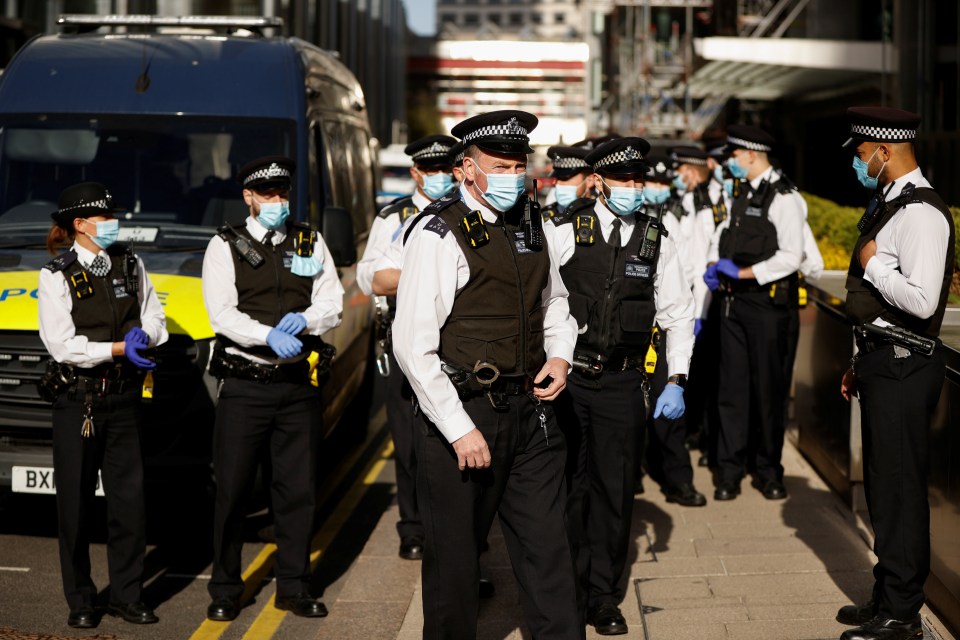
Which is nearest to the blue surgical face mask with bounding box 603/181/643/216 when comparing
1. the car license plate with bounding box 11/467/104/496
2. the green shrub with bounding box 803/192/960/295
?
the car license plate with bounding box 11/467/104/496

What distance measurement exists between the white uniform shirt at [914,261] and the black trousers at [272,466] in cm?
276

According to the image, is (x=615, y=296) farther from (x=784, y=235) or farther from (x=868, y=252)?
(x=784, y=235)

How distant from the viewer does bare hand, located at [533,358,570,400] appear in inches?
189

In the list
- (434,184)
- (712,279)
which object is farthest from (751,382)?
(434,184)

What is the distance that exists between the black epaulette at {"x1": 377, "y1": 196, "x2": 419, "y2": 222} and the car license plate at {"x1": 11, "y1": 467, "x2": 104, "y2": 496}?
231 centimetres

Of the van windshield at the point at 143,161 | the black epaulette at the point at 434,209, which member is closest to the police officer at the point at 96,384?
the van windshield at the point at 143,161

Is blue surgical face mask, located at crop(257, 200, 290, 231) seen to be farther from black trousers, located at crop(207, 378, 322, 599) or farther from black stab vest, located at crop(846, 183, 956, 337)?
black stab vest, located at crop(846, 183, 956, 337)

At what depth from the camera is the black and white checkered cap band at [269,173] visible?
6.49m

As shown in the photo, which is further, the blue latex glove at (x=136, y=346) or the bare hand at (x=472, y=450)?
the blue latex glove at (x=136, y=346)

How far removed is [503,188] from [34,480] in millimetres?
3564

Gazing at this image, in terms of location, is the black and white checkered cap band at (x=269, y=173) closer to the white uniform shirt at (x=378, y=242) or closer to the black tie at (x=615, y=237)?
the white uniform shirt at (x=378, y=242)

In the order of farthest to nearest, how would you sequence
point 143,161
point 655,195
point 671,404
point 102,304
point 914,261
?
point 655,195 → point 143,161 → point 102,304 → point 671,404 → point 914,261

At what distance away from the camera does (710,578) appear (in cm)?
661

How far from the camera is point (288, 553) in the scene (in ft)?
21.5
